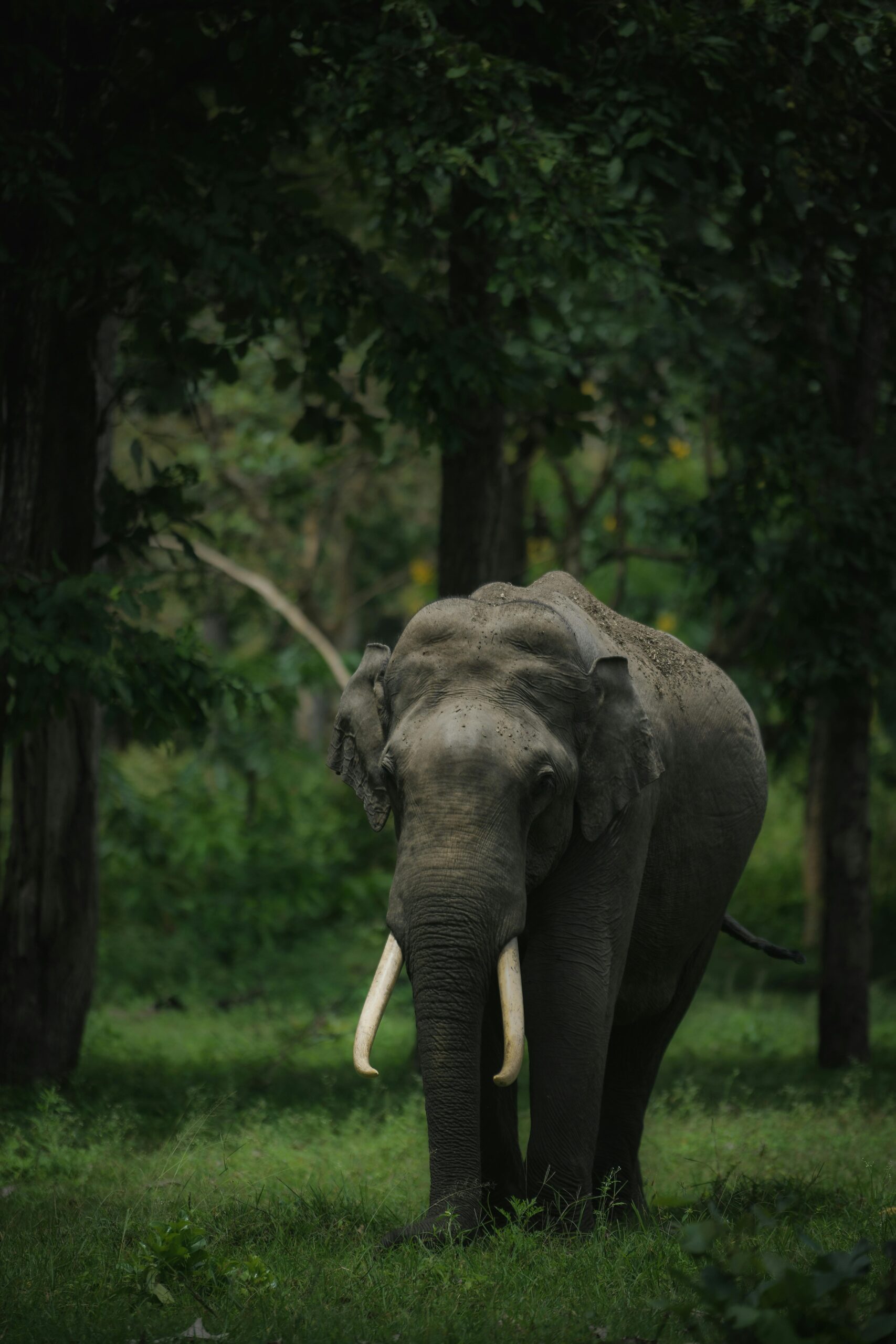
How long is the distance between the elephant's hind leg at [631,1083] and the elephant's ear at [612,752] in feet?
5.20

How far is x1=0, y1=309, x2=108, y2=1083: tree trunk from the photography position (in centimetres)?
893

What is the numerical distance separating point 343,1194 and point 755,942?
2.38 m

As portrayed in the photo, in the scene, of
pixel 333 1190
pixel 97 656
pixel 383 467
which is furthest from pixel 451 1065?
pixel 383 467

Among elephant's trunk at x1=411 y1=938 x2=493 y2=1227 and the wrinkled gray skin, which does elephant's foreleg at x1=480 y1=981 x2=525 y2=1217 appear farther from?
elephant's trunk at x1=411 y1=938 x2=493 y2=1227

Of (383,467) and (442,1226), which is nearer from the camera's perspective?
(442,1226)

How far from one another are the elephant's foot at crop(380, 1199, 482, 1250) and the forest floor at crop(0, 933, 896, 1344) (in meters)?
0.08

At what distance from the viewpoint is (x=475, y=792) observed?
16.7ft

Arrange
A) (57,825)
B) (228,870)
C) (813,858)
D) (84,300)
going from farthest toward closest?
(813,858), (228,870), (57,825), (84,300)

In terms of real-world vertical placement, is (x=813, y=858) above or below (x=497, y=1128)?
below

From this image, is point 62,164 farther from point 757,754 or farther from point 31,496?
point 757,754

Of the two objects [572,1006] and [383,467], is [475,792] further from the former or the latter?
[383,467]

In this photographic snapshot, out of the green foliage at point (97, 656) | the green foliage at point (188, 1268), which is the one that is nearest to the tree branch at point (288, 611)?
the green foliage at point (97, 656)

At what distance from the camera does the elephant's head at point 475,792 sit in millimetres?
5031

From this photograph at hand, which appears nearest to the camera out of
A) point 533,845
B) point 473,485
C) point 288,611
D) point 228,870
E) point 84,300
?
point 533,845
